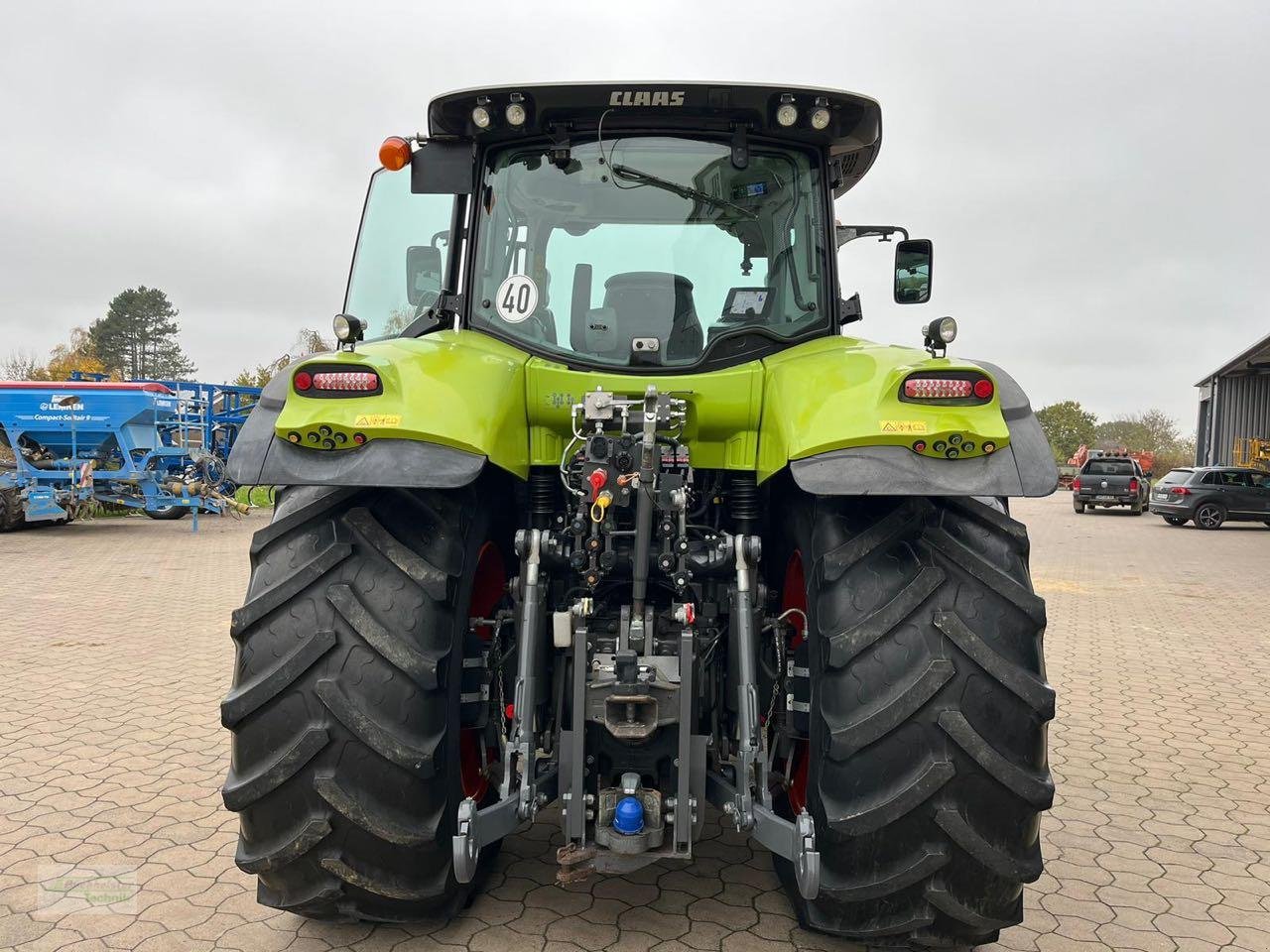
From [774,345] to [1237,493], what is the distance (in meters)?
24.6

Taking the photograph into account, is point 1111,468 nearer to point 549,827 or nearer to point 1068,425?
point 549,827

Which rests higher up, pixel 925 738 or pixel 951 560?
pixel 951 560

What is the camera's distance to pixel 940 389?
8.21 feet

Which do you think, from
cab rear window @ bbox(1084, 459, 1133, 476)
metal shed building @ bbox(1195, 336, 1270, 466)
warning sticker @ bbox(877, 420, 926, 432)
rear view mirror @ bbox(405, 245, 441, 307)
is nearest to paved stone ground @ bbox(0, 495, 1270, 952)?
warning sticker @ bbox(877, 420, 926, 432)

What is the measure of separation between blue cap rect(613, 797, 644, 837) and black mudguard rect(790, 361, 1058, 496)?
1004 millimetres

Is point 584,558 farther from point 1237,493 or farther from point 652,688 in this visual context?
point 1237,493

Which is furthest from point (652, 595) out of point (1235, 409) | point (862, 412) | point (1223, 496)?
point (1235, 409)

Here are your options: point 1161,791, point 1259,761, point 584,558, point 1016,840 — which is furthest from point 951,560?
point 1259,761

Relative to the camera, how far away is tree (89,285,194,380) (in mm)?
56000

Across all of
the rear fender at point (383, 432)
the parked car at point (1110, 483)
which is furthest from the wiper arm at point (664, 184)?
the parked car at point (1110, 483)

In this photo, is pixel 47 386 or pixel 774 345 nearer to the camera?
pixel 774 345

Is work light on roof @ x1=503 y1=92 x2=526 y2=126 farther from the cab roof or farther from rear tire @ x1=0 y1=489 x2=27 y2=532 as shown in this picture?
rear tire @ x1=0 y1=489 x2=27 y2=532

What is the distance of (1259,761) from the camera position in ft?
17.0

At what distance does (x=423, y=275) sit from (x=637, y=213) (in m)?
0.93
